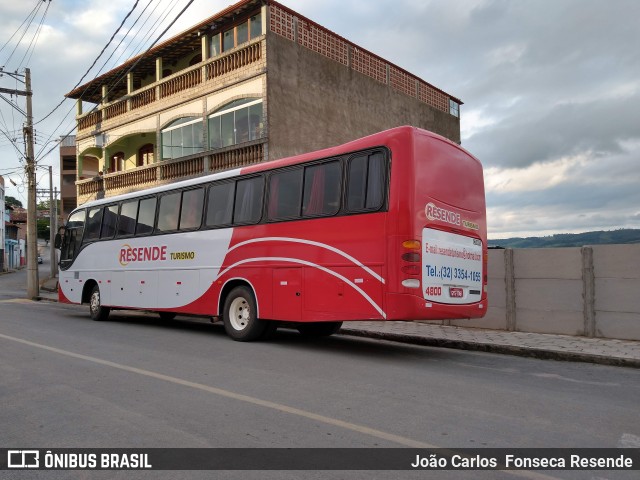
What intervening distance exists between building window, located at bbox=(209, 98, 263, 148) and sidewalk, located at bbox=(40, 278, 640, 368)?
8.97 m

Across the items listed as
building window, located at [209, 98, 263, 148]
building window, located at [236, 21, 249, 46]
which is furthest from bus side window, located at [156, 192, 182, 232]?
building window, located at [236, 21, 249, 46]

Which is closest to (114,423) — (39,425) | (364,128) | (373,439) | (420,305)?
(39,425)

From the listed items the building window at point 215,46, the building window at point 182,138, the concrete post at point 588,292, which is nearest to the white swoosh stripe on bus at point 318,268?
the concrete post at point 588,292

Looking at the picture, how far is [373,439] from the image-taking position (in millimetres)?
4555

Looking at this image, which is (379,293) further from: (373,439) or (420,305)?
(373,439)

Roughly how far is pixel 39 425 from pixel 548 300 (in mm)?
10232

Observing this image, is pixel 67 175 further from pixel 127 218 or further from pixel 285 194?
pixel 285 194

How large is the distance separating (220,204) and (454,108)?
21.9 metres

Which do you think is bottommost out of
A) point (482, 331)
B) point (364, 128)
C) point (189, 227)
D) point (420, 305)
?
point (482, 331)

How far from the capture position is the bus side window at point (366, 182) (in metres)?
8.59

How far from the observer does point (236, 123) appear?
2016 cm

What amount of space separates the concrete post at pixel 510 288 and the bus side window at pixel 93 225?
11.1 m

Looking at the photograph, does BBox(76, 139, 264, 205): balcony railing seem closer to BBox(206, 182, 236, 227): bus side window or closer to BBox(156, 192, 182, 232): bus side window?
BBox(156, 192, 182, 232): bus side window

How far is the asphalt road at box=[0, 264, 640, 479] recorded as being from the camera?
4566mm
